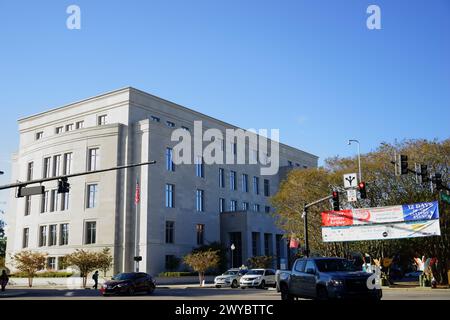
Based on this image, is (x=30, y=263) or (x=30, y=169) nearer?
(x=30, y=263)

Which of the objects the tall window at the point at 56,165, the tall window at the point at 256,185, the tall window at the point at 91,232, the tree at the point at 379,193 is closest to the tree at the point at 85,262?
the tall window at the point at 91,232

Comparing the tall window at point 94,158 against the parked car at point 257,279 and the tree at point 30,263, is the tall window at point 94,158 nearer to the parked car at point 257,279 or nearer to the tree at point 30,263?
the tree at point 30,263

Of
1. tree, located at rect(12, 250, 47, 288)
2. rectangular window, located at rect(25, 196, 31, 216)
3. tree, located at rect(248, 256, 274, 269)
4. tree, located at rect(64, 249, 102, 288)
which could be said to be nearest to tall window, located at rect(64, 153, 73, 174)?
rectangular window, located at rect(25, 196, 31, 216)

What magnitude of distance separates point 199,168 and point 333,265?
158ft

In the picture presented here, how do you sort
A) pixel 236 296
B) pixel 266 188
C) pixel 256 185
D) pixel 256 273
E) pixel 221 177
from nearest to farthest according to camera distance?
pixel 236 296 → pixel 256 273 → pixel 221 177 → pixel 256 185 → pixel 266 188

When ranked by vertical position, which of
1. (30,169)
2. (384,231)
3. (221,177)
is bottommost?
(384,231)

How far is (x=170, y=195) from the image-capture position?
199ft

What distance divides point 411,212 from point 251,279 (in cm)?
1222

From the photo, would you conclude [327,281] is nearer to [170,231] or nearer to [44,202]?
[170,231]

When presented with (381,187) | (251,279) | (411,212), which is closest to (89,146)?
(251,279)

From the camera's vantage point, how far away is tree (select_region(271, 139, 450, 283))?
36.7 metres

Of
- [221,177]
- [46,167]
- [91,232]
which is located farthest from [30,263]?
[221,177]

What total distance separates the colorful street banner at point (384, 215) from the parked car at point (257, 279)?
19.0 feet
